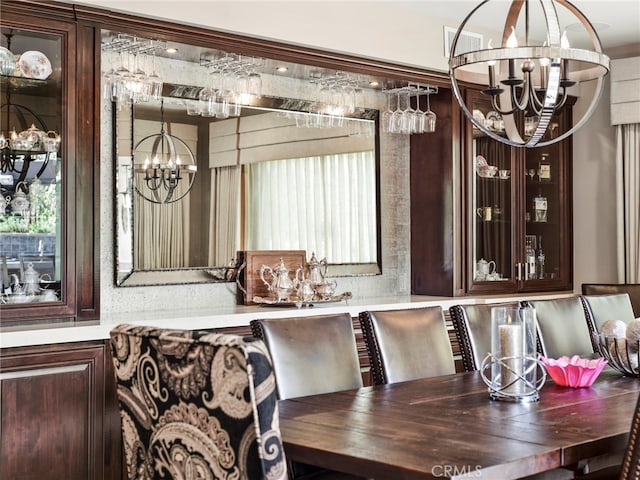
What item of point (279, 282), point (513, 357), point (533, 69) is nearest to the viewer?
point (513, 357)

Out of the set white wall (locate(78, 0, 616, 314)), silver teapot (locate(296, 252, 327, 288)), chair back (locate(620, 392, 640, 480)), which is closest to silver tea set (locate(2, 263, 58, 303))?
white wall (locate(78, 0, 616, 314))

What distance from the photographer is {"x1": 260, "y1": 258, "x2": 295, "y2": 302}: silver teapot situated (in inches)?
166

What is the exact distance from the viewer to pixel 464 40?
4898 millimetres

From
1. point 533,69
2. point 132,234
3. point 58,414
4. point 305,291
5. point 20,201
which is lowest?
point 58,414

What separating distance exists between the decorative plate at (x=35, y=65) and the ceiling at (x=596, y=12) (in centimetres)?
195

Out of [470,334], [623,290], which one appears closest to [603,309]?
[470,334]

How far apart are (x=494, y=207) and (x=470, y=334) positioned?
2106 mm

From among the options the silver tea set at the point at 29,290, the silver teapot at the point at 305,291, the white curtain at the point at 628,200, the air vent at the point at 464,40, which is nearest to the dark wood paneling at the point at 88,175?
the silver tea set at the point at 29,290

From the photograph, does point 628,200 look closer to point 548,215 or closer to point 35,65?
point 548,215

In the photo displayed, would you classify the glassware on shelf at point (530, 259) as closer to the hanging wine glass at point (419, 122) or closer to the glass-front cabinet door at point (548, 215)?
the glass-front cabinet door at point (548, 215)

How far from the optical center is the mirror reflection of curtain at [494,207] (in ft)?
16.9

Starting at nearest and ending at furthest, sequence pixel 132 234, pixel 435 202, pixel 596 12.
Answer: pixel 132 234, pixel 596 12, pixel 435 202

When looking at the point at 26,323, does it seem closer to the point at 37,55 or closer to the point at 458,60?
the point at 37,55

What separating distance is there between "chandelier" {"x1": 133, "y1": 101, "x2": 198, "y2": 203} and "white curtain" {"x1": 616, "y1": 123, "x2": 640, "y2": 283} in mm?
2872
